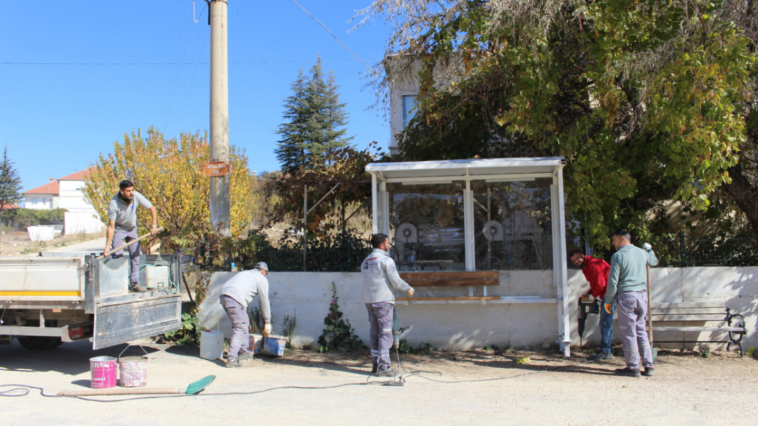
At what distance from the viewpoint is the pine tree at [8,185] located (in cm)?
5438

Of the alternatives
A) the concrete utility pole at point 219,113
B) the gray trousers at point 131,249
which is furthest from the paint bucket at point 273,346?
the concrete utility pole at point 219,113

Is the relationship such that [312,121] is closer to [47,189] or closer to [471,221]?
[471,221]

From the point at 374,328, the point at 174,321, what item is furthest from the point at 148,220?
the point at 374,328

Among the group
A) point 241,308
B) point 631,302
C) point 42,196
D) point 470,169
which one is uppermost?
point 42,196

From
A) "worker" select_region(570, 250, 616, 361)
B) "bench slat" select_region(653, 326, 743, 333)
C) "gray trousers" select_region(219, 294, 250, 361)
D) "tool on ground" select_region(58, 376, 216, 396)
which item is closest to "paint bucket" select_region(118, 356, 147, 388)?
"tool on ground" select_region(58, 376, 216, 396)

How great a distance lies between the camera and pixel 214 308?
27.7 feet

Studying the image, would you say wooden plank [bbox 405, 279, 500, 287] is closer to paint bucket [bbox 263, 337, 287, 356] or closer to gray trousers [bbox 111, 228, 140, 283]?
paint bucket [bbox 263, 337, 287, 356]

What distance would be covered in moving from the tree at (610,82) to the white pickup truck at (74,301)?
502cm

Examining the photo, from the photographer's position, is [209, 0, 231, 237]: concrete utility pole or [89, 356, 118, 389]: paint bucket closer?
[89, 356, 118, 389]: paint bucket

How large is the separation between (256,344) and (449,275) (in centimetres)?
298

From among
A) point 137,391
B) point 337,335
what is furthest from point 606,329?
point 137,391

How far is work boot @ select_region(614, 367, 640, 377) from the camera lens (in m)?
6.10

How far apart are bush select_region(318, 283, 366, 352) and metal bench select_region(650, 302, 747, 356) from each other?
13.9ft

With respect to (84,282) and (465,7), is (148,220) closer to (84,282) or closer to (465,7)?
(84,282)
